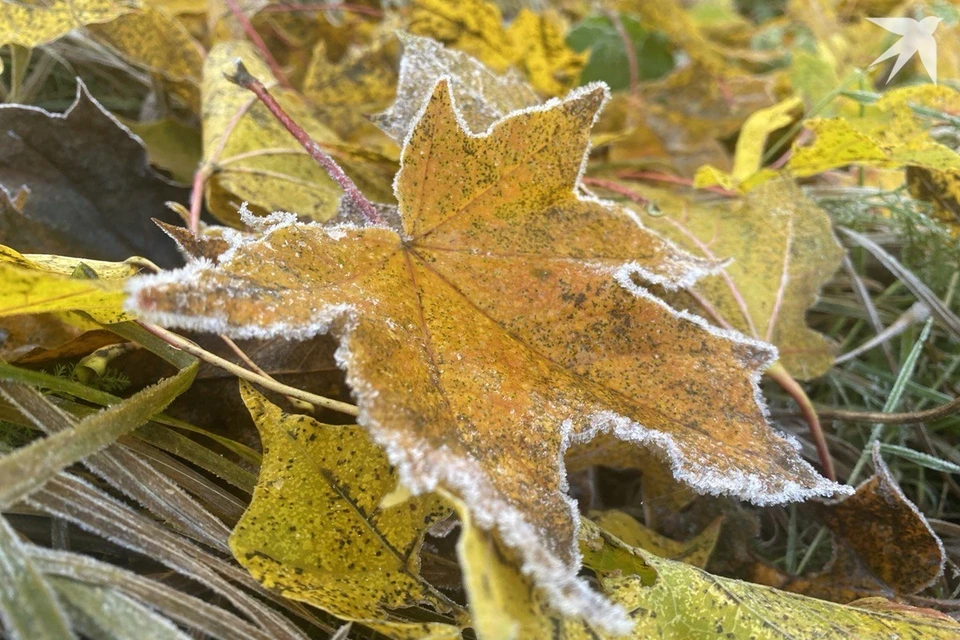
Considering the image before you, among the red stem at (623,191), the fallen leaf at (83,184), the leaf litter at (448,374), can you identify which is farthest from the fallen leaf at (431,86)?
the fallen leaf at (83,184)

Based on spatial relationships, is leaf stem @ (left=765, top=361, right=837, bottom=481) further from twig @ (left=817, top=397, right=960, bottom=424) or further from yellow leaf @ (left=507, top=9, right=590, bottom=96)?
yellow leaf @ (left=507, top=9, right=590, bottom=96)

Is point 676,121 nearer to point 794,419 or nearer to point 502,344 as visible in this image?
point 794,419

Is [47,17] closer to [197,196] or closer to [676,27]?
[197,196]

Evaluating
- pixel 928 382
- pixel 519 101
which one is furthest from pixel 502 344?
pixel 928 382

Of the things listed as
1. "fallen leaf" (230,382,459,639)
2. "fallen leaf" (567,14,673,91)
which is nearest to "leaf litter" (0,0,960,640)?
"fallen leaf" (230,382,459,639)

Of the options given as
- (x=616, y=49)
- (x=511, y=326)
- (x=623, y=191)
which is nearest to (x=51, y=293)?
(x=511, y=326)

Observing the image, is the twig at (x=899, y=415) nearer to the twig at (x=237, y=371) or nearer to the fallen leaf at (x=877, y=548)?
the fallen leaf at (x=877, y=548)
